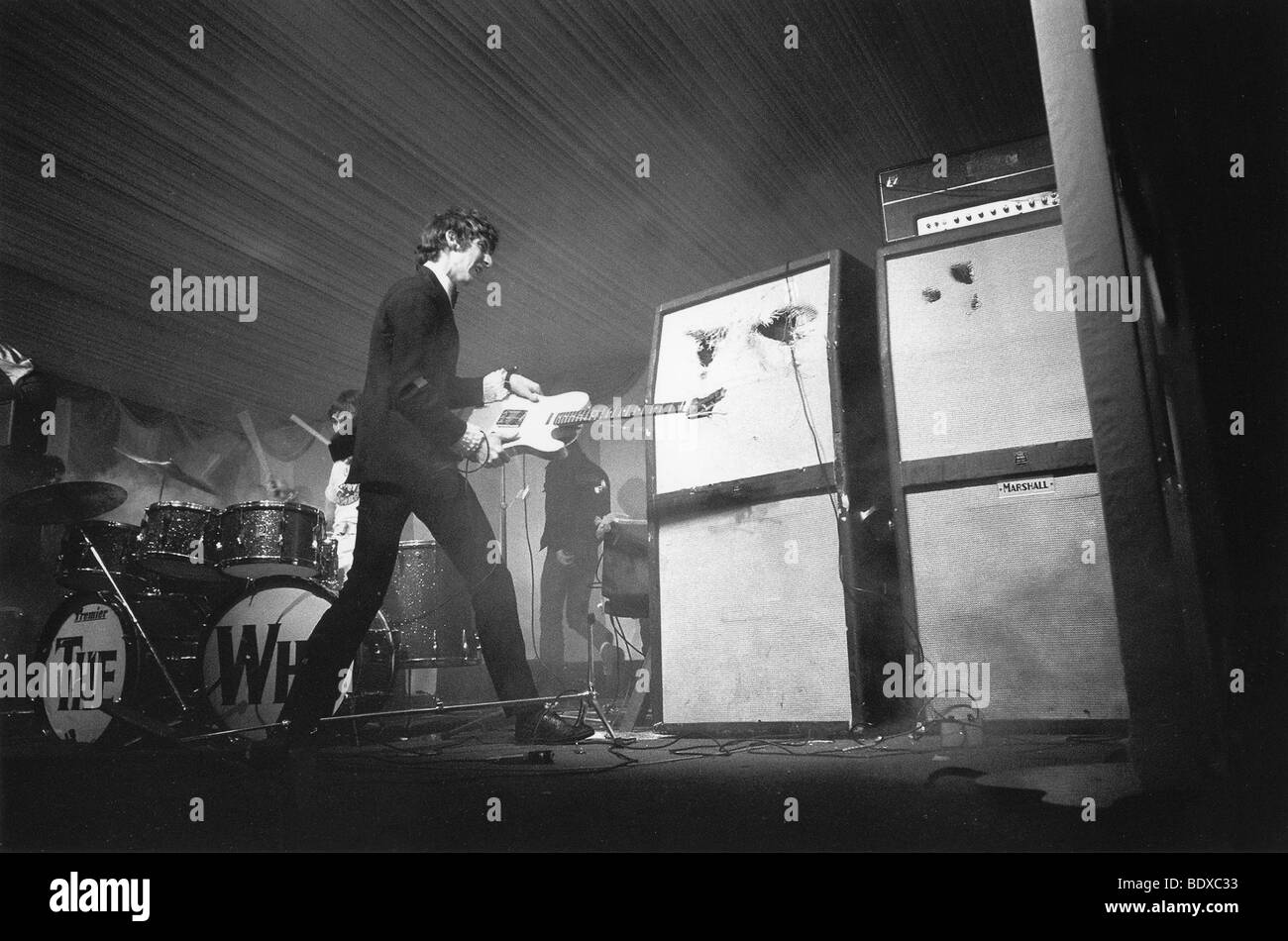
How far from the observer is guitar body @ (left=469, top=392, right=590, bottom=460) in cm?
337

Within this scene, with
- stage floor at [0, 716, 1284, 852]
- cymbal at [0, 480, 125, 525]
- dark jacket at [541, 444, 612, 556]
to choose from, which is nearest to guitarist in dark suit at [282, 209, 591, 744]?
stage floor at [0, 716, 1284, 852]

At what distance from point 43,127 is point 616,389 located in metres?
4.19

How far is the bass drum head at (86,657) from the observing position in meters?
3.13

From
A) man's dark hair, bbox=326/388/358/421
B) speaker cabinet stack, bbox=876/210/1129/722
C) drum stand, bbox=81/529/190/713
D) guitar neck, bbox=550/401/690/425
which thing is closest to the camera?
speaker cabinet stack, bbox=876/210/1129/722

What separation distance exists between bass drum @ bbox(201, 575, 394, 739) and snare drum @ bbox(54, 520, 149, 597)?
0.53m

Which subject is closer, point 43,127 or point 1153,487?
point 1153,487

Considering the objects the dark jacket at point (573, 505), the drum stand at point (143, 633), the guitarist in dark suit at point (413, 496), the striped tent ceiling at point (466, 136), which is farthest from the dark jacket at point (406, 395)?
the dark jacket at point (573, 505)

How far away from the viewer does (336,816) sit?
1.33 m

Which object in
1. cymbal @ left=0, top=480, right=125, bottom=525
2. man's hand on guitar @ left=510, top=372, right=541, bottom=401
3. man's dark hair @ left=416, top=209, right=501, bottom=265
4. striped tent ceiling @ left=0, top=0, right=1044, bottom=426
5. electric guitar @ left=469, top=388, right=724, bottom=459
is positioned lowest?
cymbal @ left=0, top=480, right=125, bottom=525

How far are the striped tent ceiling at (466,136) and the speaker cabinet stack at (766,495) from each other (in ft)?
5.59

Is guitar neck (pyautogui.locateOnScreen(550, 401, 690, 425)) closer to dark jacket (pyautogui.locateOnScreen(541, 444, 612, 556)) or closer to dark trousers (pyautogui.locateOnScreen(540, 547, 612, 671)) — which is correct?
dark jacket (pyautogui.locateOnScreen(541, 444, 612, 556))

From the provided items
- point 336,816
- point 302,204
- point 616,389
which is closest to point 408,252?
point 302,204

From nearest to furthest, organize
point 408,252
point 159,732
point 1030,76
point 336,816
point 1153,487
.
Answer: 1. point 1153,487
2. point 336,816
3. point 159,732
4. point 1030,76
5. point 408,252

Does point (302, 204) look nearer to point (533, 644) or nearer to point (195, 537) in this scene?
point (195, 537)
